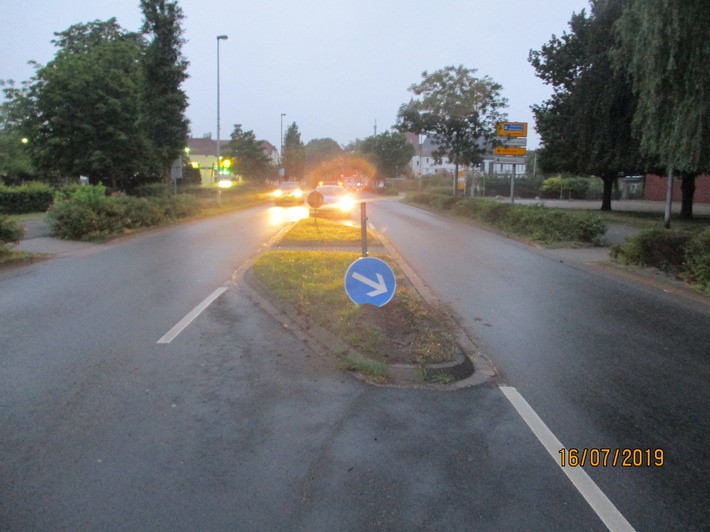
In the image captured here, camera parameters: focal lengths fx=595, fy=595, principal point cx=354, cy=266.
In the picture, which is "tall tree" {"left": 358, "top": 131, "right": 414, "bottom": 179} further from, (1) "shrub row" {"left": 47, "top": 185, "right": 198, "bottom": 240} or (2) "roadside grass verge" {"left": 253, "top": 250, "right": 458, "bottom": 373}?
(2) "roadside grass verge" {"left": 253, "top": 250, "right": 458, "bottom": 373}

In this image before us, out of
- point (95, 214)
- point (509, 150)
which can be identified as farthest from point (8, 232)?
point (509, 150)

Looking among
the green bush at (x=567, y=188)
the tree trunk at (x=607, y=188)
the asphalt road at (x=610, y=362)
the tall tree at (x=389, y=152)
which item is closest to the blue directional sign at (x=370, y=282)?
the asphalt road at (x=610, y=362)

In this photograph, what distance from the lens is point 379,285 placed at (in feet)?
23.0

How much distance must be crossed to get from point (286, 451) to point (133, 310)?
5.05 metres

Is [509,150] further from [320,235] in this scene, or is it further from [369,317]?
[369,317]

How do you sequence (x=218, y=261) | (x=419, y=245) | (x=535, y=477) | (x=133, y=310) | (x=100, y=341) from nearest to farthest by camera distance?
(x=535, y=477) < (x=100, y=341) < (x=133, y=310) < (x=218, y=261) < (x=419, y=245)

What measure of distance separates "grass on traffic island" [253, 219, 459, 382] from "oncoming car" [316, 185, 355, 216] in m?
17.9

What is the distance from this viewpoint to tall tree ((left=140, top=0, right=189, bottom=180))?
27891mm

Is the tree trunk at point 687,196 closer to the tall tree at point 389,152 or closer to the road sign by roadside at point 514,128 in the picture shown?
the road sign by roadside at point 514,128

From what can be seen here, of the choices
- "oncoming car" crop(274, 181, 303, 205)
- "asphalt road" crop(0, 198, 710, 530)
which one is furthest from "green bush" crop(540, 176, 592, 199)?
"asphalt road" crop(0, 198, 710, 530)

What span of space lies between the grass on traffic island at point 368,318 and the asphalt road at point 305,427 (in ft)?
1.38

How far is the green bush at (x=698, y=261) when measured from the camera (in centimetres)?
946

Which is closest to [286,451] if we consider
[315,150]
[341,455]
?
[341,455]

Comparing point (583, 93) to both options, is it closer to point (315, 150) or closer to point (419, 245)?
point (419, 245)
